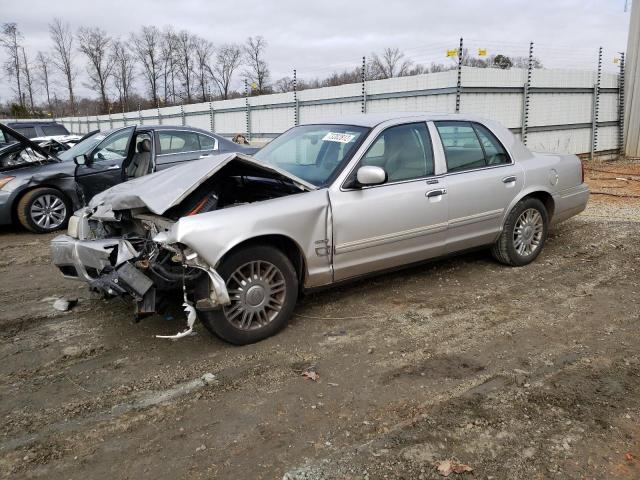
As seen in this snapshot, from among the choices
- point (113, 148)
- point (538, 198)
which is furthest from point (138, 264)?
point (113, 148)

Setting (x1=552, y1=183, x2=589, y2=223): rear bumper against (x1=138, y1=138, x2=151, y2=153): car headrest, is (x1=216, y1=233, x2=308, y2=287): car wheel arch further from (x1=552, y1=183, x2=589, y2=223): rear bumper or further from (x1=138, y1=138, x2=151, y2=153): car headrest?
(x1=138, y1=138, x2=151, y2=153): car headrest

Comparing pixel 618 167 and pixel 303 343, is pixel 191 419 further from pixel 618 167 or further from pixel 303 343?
pixel 618 167

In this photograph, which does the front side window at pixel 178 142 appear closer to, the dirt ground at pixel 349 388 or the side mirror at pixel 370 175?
the dirt ground at pixel 349 388

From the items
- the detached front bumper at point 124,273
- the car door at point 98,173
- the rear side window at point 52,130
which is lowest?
the detached front bumper at point 124,273

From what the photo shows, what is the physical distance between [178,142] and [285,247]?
15.4 ft

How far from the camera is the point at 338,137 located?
4609 millimetres

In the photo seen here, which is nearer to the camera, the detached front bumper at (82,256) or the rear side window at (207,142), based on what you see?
the detached front bumper at (82,256)

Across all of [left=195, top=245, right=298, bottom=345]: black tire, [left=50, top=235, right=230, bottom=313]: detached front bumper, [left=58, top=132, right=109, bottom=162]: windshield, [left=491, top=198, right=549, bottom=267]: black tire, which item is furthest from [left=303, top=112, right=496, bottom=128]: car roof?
[left=58, top=132, right=109, bottom=162]: windshield

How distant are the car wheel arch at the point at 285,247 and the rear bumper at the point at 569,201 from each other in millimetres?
3241

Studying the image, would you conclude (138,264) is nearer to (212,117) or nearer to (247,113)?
(247,113)

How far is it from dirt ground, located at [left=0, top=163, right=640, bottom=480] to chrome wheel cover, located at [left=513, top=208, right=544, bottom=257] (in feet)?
1.63

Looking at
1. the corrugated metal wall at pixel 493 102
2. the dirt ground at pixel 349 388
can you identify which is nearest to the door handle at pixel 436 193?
the dirt ground at pixel 349 388

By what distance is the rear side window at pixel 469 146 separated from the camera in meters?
4.89

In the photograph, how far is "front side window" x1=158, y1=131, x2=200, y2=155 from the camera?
7.70 m
